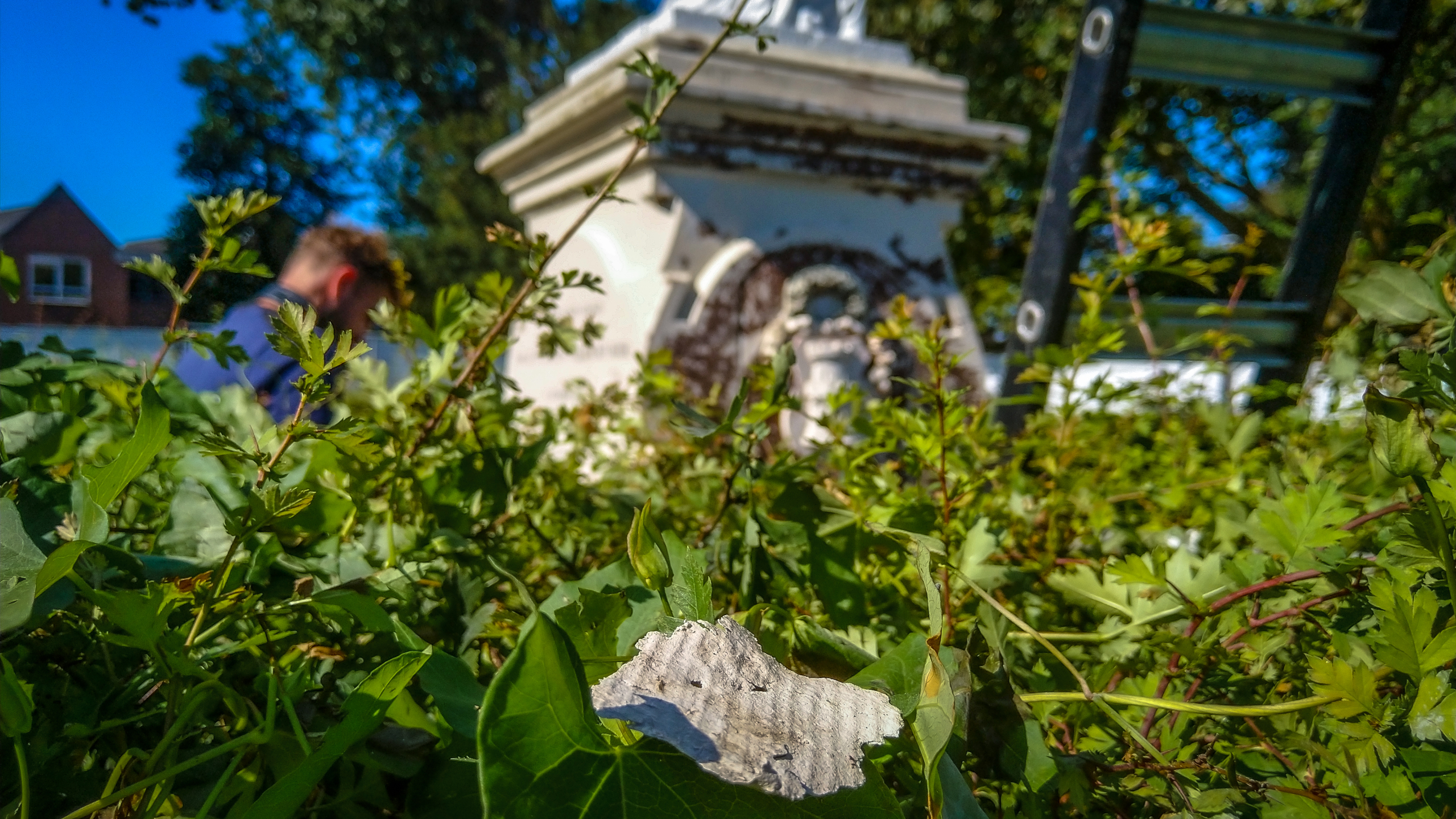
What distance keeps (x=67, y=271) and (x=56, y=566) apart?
9.84 metres

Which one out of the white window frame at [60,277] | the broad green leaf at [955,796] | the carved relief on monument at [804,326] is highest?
the broad green leaf at [955,796]

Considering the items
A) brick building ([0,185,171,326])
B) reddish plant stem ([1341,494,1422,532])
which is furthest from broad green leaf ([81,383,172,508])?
brick building ([0,185,171,326])

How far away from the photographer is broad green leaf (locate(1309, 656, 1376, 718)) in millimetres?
462

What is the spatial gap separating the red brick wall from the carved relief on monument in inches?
176

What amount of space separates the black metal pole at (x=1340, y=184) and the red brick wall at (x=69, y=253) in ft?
19.4

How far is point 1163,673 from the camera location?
574 mm

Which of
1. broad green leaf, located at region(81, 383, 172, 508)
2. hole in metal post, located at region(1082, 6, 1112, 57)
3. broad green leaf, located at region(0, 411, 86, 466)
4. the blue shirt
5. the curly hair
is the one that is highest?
hole in metal post, located at region(1082, 6, 1112, 57)

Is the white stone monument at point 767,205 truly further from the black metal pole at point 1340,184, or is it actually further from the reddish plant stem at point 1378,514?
the reddish plant stem at point 1378,514

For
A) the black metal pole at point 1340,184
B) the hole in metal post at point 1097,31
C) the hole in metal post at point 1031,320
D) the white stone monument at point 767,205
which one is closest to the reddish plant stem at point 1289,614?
the hole in metal post at point 1031,320

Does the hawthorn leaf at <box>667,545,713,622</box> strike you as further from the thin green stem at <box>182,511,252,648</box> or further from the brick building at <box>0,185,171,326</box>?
the brick building at <box>0,185,171,326</box>

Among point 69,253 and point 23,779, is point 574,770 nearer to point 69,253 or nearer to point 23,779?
point 23,779

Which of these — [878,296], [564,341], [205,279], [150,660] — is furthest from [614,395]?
[878,296]

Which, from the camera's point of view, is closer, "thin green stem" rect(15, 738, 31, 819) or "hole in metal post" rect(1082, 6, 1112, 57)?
"thin green stem" rect(15, 738, 31, 819)

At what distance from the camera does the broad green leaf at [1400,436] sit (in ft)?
1.63
